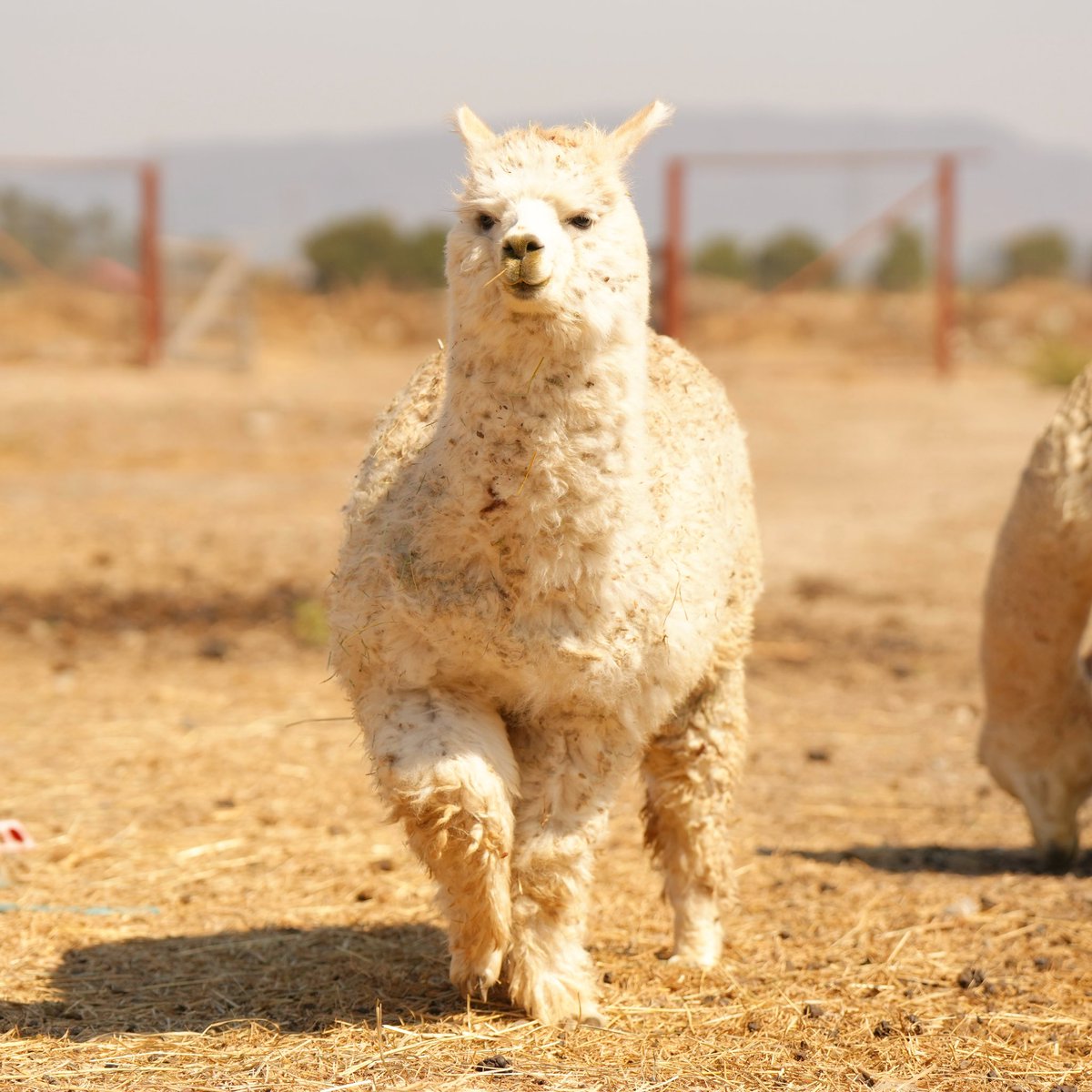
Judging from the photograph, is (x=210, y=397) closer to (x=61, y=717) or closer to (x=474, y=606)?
(x=61, y=717)

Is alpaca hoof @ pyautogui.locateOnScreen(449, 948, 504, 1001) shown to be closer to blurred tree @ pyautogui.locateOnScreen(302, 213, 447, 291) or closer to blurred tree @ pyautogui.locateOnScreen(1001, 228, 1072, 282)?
blurred tree @ pyautogui.locateOnScreen(302, 213, 447, 291)

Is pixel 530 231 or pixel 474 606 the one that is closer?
pixel 530 231

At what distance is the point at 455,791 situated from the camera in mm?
3584

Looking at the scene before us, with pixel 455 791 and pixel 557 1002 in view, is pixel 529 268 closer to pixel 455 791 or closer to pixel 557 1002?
pixel 455 791

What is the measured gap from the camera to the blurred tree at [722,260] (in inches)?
1890

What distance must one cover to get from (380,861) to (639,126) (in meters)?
2.63

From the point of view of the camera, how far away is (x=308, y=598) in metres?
9.09

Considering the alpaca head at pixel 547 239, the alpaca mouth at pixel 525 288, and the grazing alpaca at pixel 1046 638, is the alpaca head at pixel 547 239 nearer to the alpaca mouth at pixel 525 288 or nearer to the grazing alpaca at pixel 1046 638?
the alpaca mouth at pixel 525 288

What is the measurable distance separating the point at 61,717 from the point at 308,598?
2.27 metres

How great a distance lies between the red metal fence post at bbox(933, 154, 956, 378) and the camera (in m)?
19.2

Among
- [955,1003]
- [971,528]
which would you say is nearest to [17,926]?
[955,1003]

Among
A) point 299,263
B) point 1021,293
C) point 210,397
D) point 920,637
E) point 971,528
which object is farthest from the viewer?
point 299,263

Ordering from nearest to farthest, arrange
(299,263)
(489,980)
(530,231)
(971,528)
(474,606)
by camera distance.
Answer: (530,231), (474,606), (489,980), (971,528), (299,263)

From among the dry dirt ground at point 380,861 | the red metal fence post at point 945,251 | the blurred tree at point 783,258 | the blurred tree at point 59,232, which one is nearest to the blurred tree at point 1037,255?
the blurred tree at point 783,258
